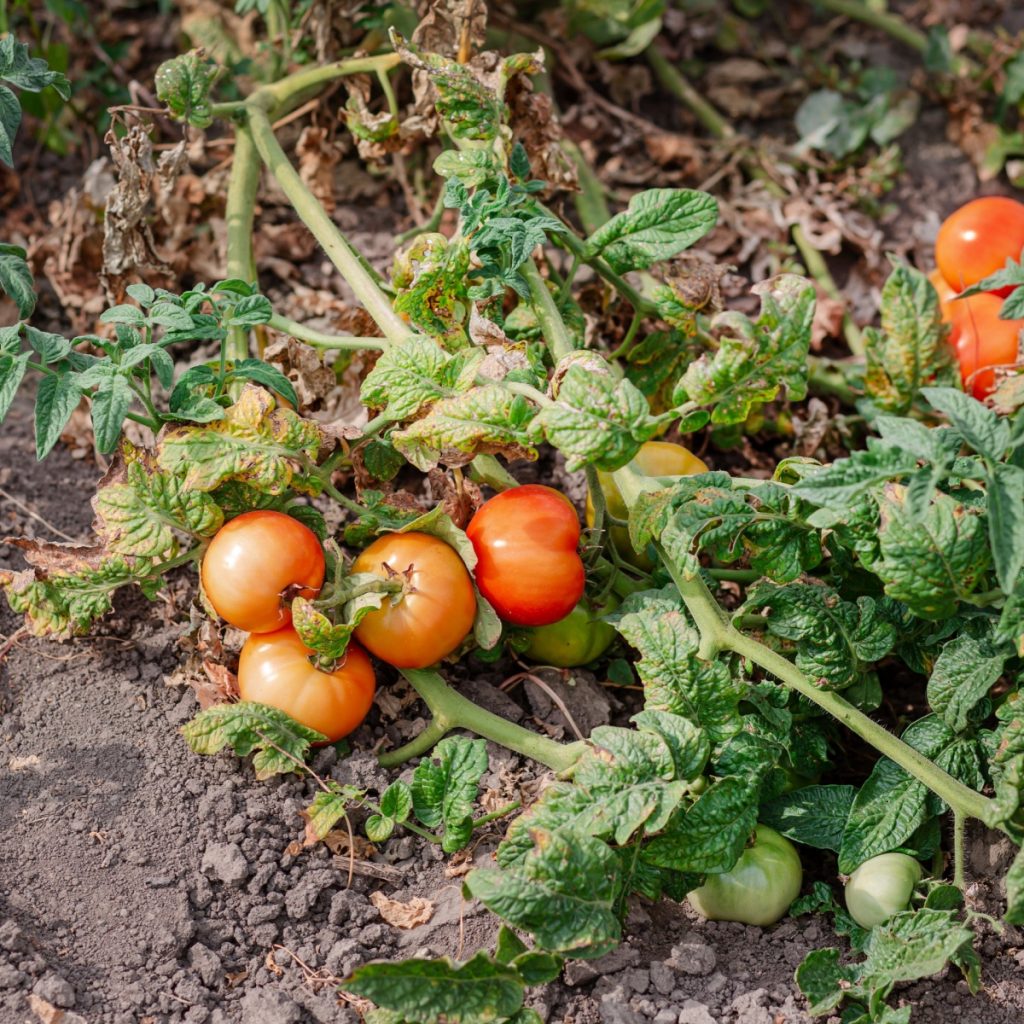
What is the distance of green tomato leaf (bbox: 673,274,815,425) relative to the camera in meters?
1.80

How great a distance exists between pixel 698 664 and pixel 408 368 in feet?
2.28

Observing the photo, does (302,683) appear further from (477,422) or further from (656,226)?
(656,226)

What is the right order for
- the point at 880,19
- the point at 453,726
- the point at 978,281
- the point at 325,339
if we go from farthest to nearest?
1. the point at 880,19
2. the point at 978,281
3. the point at 325,339
4. the point at 453,726

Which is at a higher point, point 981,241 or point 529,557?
point 981,241

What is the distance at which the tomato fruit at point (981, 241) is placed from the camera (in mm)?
2607

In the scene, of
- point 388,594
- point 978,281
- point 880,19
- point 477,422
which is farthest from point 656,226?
point 880,19

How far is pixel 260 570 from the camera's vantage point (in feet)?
6.28

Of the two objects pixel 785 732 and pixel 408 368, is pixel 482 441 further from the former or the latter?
A: pixel 785 732

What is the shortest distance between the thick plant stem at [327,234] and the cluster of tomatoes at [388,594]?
0.41 meters

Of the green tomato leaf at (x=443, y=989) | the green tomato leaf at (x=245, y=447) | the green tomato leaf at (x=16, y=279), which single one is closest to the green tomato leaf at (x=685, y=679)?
the green tomato leaf at (x=443, y=989)

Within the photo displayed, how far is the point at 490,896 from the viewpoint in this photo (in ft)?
5.32

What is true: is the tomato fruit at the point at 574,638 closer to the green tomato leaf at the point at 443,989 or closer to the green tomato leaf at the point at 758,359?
the green tomato leaf at the point at 758,359

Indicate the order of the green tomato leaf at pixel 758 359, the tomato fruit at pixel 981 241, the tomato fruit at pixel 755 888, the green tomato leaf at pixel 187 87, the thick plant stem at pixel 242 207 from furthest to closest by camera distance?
1. the tomato fruit at pixel 981 241
2. the thick plant stem at pixel 242 207
3. the green tomato leaf at pixel 187 87
4. the tomato fruit at pixel 755 888
5. the green tomato leaf at pixel 758 359

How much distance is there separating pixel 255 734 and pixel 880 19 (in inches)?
110
